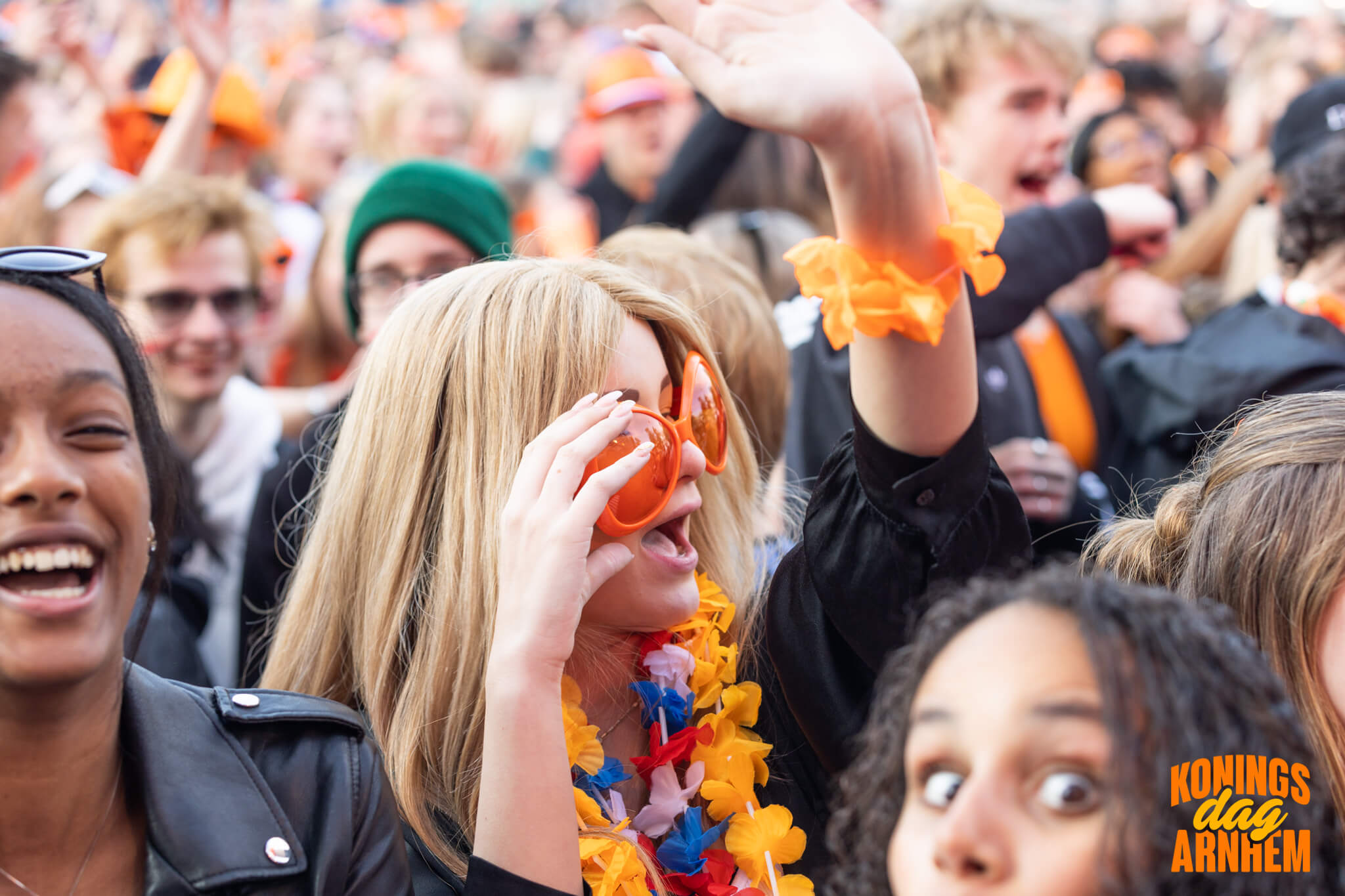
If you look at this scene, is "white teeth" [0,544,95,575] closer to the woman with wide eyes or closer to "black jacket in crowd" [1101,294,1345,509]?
the woman with wide eyes

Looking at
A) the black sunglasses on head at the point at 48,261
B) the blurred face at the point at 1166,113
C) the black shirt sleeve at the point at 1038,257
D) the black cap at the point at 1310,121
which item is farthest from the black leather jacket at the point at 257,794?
the blurred face at the point at 1166,113

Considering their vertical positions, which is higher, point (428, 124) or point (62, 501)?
point (428, 124)

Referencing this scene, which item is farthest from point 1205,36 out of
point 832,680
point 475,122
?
point 832,680

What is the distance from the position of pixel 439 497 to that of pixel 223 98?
164 inches

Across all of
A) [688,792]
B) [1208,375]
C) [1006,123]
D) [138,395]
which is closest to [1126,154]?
[1006,123]

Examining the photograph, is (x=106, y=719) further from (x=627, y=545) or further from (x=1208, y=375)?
(x=1208, y=375)

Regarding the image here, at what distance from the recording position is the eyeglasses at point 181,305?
3502 mm

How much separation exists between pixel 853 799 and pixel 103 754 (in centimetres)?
89

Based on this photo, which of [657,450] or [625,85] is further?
[625,85]

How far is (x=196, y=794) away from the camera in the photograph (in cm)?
154

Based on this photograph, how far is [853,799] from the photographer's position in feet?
4.37

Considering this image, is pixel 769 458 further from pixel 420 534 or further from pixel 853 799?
pixel 853 799

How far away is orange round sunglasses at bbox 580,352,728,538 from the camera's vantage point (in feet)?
6.02

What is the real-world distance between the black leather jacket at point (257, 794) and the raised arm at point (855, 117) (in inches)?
32.1
